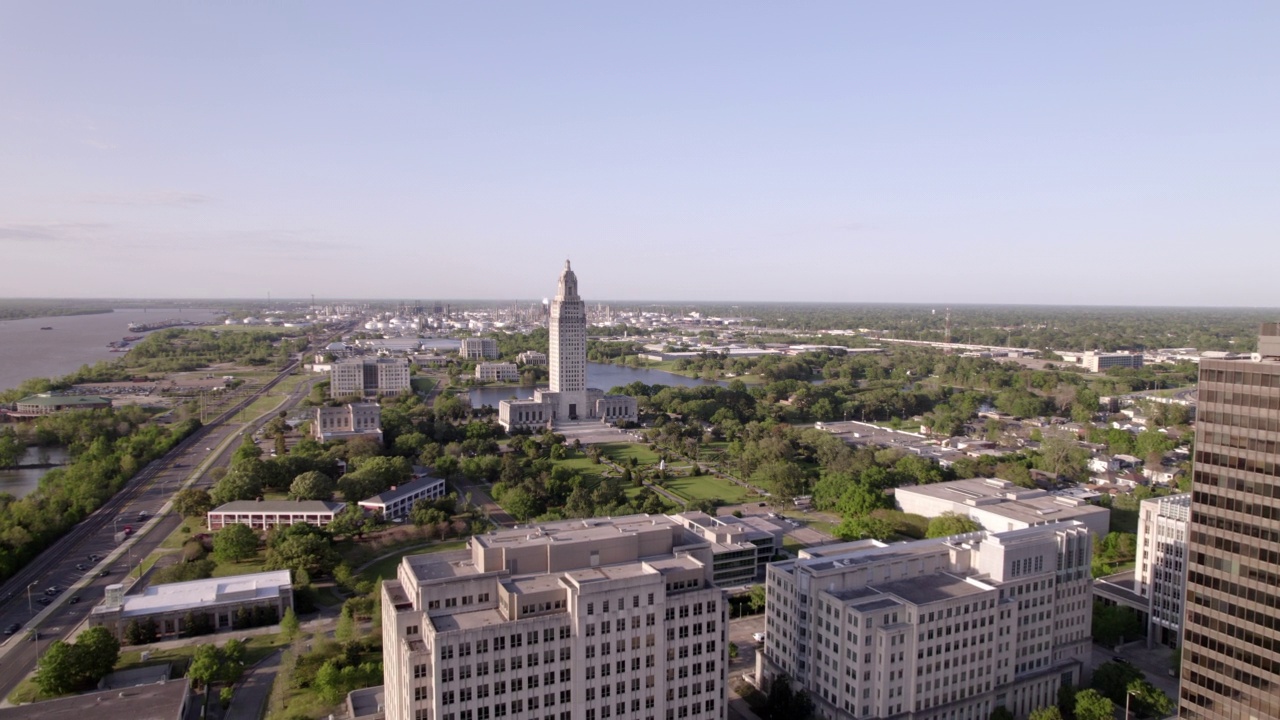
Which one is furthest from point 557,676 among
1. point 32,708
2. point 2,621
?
point 2,621

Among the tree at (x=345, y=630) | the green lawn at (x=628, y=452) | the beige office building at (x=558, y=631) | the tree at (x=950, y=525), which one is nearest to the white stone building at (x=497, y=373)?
the green lawn at (x=628, y=452)

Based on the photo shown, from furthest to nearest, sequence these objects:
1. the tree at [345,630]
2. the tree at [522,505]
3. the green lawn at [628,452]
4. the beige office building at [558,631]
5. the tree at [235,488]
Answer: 1. the green lawn at [628,452]
2. the tree at [235,488]
3. the tree at [522,505]
4. the tree at [345,630]
5. the beige office building at [558,631]

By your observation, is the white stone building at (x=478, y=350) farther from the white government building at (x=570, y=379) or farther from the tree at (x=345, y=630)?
the tree at (x=345, y=630)

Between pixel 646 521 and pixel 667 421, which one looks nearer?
pixel 646 521

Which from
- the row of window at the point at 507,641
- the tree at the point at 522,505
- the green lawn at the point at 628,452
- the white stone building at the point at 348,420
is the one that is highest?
the row of window at the point at 507,641

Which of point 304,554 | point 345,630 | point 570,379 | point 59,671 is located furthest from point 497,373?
point 59,671

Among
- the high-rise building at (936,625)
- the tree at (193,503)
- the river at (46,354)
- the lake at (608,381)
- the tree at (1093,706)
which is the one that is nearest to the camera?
the high-rise building at (936,625)

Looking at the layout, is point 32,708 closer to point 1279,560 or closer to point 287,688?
point 287,688
